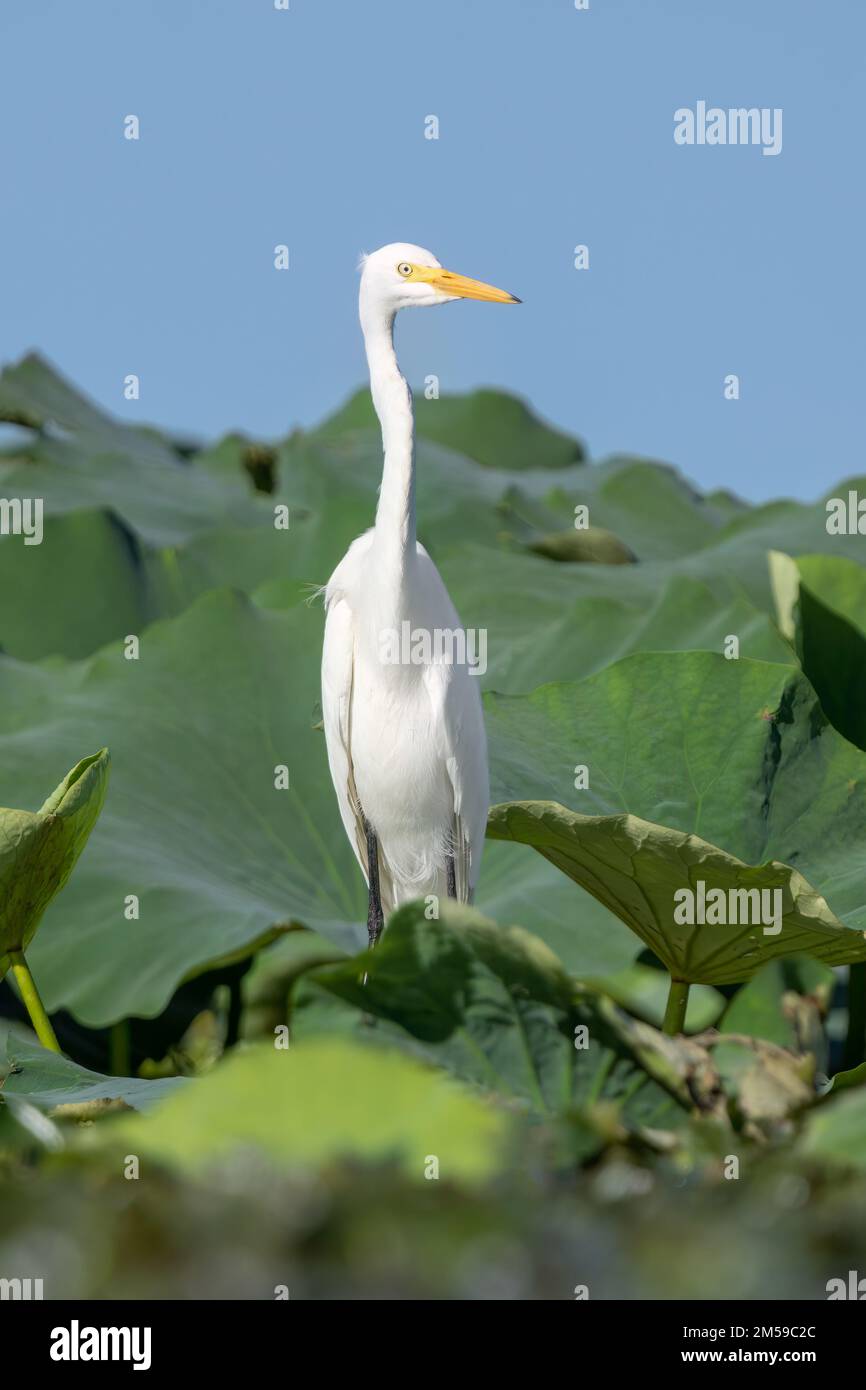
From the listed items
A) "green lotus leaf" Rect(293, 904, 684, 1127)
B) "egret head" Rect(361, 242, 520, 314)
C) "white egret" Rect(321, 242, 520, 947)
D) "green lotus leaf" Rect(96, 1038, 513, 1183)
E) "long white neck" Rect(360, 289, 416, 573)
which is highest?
"egret head" Rect(361, 242, 520, 314)

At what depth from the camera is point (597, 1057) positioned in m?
1.62

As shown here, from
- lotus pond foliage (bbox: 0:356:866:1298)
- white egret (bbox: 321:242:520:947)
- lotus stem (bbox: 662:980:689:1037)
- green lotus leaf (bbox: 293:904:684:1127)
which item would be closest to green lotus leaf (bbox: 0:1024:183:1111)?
lotus pond foliage (bbox: 0:356:866:1298)

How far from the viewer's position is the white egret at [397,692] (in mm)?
3207

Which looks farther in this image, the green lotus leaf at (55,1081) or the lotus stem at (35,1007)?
the lotus stem at (35,1007)

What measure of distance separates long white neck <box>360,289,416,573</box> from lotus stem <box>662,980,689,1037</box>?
3.65 ft

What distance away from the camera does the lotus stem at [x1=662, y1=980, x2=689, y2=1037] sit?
2432 millimetres

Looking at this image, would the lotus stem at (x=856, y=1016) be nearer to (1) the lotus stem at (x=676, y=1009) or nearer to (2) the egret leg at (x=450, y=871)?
(1) the lotus stem at (x=676, y=1009)

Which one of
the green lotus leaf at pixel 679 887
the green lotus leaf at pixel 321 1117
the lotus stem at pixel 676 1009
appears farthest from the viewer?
the lotus stem at pixel 676 1009

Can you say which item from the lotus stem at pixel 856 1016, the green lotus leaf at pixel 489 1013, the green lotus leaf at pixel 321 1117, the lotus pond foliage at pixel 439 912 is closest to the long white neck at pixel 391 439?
the lotus pond foliage at pixel 439 912

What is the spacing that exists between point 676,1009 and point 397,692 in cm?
122

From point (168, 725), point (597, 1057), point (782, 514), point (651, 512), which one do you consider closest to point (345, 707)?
point (168, 725)

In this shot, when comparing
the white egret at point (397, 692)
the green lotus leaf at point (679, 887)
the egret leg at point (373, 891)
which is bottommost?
the green lotus leaf at point (679, 887)

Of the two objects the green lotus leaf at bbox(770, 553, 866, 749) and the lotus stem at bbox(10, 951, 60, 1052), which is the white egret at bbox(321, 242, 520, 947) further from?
the lotus stem at bbox(10, 951, 60, 1052)

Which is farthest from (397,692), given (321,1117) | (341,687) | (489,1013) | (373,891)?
(321,1117)
